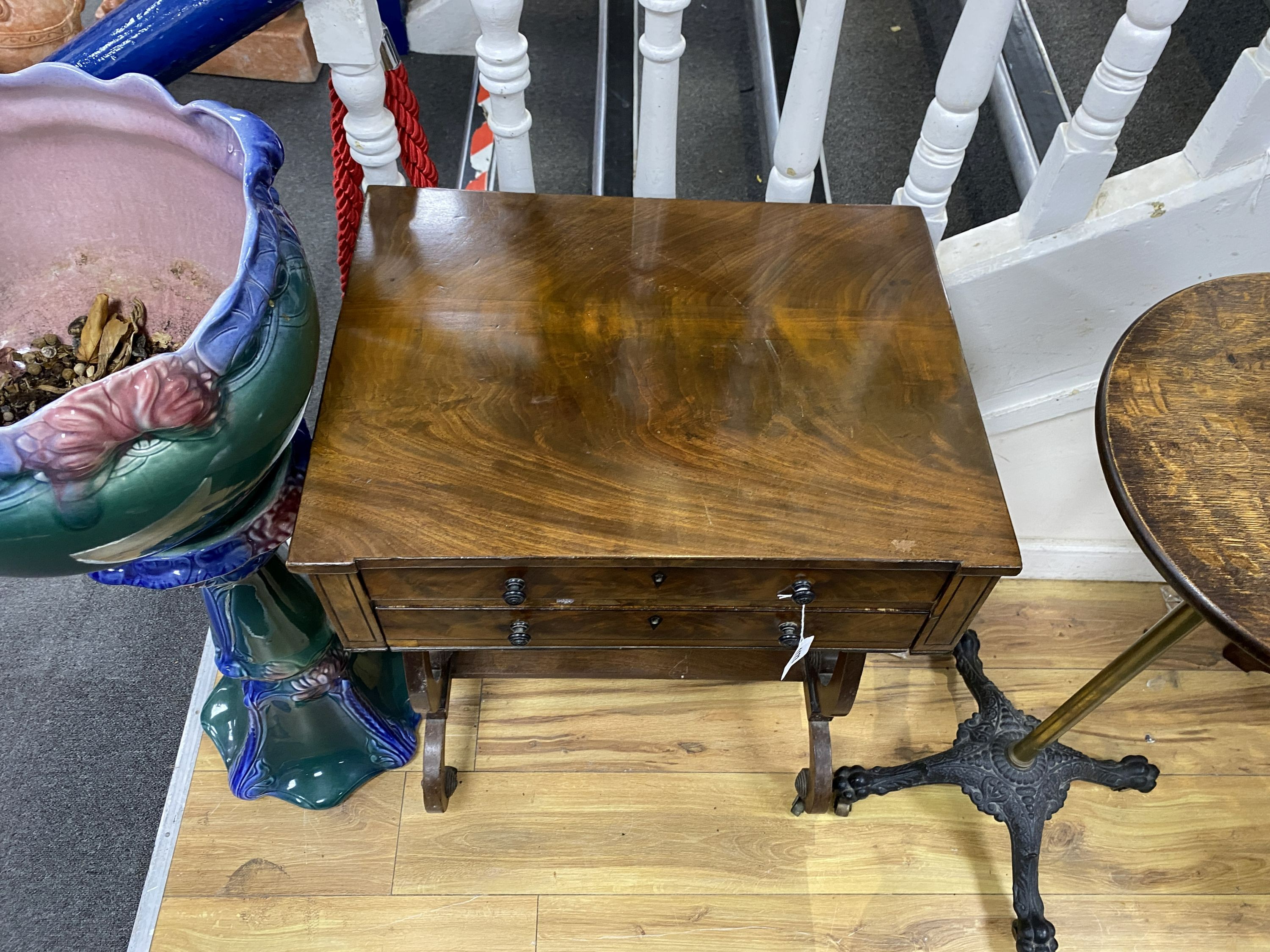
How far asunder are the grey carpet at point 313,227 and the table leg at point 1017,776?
75 centimetres

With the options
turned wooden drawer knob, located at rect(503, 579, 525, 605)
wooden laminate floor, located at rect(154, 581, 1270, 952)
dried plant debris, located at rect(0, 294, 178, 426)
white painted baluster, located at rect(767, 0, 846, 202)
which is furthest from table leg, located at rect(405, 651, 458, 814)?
white painted baluster, located at rect(767, 0, 846, 202)

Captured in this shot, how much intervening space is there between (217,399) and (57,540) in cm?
14

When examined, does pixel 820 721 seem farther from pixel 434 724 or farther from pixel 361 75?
pixel 361 75

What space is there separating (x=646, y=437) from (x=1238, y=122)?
74 cm

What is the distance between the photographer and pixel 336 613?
803mm

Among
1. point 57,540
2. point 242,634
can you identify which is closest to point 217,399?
point 57,540

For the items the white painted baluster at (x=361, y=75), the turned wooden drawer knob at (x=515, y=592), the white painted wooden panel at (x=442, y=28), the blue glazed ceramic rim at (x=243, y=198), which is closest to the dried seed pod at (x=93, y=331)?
the blue glazed ceramic rim at (x=243, y=198)

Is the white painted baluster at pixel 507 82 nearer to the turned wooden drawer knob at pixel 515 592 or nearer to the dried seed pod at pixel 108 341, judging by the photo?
the dried seed pod at pixel 108 341

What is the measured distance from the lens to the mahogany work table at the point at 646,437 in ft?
2.43

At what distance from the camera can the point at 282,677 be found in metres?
1.10

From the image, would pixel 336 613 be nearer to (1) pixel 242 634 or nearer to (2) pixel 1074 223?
(1) pixel 242 634

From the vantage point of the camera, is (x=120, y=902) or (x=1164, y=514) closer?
(x=1164, y=514)

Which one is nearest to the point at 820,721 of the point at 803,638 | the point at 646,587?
the point at 803,638

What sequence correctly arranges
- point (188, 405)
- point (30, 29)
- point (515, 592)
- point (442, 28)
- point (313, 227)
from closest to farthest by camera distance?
point (188, 405)
point (515, 592)
point (313, 227)
point (30, 29)
point (442, 28)
